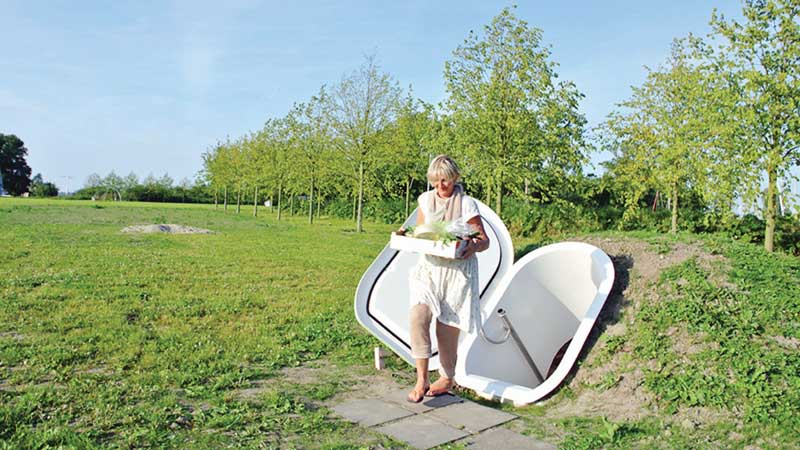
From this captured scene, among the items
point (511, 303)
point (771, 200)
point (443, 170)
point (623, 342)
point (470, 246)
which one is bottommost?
point (623, 342)

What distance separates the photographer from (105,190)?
95.5 meters

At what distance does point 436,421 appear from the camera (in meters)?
4.62

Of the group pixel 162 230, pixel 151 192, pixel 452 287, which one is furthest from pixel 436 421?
pixel 151 192

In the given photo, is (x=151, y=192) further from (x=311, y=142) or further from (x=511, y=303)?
(x=511, y=303)

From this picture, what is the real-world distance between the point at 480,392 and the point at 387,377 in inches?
38.8

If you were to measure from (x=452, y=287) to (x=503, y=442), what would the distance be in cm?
130

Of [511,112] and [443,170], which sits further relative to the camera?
[511,112]

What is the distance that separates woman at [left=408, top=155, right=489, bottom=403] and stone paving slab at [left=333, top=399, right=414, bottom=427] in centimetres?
26

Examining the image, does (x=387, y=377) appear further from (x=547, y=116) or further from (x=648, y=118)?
(x=648, y=118)

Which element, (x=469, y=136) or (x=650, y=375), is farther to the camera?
(x=469, y=136)

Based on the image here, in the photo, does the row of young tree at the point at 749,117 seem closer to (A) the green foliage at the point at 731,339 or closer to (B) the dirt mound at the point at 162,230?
(A) the green foliage at the point at 731,339

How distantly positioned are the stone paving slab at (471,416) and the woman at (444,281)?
331 millimetres

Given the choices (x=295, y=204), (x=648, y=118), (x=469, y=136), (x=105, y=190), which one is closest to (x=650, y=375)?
(x=469, y=136)

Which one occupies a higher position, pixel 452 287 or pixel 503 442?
pixel 452 287
